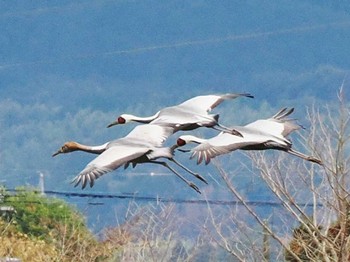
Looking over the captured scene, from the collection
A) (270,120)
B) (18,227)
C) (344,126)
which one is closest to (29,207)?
(18,227)

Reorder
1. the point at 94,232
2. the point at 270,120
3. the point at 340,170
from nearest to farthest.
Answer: the point at 270,120 → the point at 340,170 → the point at 94,232

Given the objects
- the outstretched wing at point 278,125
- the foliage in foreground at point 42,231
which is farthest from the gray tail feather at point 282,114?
the foliage in foreground at point 42,231

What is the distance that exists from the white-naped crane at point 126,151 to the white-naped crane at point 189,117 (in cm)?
7

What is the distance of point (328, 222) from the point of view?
1355 cm

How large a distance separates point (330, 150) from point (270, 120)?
7.41 meters

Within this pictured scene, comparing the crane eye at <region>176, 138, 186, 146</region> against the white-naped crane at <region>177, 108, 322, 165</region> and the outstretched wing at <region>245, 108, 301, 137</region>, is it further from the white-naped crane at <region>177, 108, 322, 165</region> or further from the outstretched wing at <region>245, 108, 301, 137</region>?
the outstretched wing at <region>245, 108, 301, 137</region>

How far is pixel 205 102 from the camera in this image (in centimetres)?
574

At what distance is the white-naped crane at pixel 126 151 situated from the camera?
516 centimetres

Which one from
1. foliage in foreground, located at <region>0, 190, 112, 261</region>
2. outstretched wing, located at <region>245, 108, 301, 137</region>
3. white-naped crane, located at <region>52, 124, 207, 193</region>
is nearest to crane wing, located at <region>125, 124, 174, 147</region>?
white-naped crane, located at <region>52, 124, 207, 193</region>

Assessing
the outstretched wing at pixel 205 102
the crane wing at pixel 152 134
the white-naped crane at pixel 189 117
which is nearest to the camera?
the crane wing at pixel 152 134

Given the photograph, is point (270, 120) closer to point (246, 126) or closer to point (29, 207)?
point (246, 126)

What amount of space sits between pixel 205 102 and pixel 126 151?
2.10ft

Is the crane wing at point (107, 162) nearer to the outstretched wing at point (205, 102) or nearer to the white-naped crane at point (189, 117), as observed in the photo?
the white-naped crane at point (189, 117)

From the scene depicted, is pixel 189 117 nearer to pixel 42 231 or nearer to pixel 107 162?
pixel 107 162
